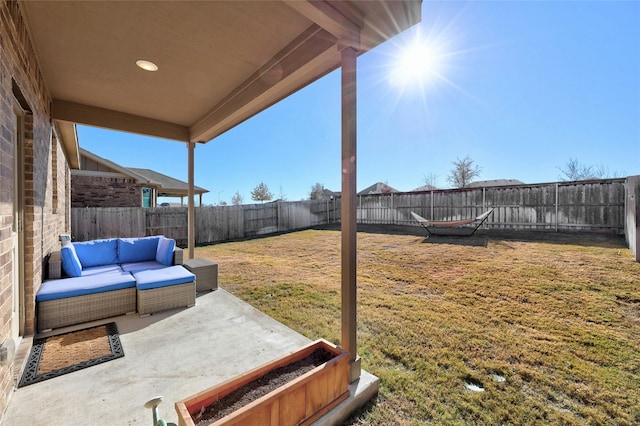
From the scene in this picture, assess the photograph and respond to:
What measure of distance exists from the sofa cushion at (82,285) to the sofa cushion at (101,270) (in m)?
0.24

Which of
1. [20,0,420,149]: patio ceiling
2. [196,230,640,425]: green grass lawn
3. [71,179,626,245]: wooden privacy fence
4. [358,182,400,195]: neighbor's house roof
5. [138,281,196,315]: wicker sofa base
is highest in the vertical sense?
[358,182,400,195]: neighbor's house roof

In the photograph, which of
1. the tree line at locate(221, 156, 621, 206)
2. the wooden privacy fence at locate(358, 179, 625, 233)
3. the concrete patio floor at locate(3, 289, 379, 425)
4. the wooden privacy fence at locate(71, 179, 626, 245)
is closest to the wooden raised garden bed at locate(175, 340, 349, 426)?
the concrete patio floor at locate(3, 289, 379, 425)

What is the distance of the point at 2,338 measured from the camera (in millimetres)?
1423

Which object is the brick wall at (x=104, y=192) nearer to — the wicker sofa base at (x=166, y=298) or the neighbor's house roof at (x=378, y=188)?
the wicker sofa base at (x=166, y=298)

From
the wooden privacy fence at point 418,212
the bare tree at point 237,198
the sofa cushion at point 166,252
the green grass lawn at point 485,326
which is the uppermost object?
the bare tree at point 237,198

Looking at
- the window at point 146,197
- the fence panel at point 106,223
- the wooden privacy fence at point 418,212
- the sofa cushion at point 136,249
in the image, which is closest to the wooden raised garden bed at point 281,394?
the sofa cushion at point 136,249

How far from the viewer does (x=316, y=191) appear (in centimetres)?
3400

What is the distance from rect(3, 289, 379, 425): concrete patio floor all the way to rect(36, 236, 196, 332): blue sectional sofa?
0.42 feet

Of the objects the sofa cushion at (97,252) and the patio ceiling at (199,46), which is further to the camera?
the sofa cushion at (97,252)

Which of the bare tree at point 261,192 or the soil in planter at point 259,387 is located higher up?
the bare tree at point 261,192

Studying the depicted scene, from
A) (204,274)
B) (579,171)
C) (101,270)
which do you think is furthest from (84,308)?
(579,171)

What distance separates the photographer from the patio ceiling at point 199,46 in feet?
5.73

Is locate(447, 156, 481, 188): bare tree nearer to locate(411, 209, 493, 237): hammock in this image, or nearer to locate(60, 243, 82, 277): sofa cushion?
locate(411, 209, 493, 237): hammock

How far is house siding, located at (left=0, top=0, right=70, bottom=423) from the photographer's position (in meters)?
1.50
